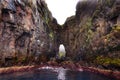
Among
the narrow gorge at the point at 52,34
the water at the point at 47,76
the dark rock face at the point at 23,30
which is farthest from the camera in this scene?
the narrow gorge at the point at 52,34

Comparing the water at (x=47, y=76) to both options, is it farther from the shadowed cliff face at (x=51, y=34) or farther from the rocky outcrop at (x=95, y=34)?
the rocky outcrop at (x=95, y=34)

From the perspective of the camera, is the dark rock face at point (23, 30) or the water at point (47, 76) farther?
the dark rock face at point (23, 30)

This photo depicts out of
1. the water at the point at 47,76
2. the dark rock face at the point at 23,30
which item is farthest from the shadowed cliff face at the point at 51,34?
the water at the point at 47,76

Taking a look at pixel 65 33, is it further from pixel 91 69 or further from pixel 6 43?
pixel 6 43

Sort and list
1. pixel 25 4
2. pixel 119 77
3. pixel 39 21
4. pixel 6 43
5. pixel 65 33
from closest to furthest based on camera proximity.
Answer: pixel 119 77 < pixel 6 43 < pixel 25 4 < pixel 39 21 < pixel 65 33

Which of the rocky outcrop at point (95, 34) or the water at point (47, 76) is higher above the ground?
the rocky outcrop at point (95, 34)

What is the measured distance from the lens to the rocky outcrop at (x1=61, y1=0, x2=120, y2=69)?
59.2 meters

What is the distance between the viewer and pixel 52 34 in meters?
96.2

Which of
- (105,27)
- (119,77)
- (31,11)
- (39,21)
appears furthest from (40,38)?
(119,77)

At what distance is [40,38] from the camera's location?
8050 centimetres

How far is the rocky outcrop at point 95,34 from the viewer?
59219 mm

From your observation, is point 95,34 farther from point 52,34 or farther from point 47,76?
point 47,76

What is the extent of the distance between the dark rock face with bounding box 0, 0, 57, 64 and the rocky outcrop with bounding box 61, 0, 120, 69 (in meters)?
16.5

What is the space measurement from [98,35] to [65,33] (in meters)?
34.3
